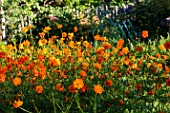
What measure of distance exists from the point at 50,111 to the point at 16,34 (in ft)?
19.4

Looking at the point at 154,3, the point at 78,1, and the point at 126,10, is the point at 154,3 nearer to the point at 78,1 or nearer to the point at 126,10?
the point at 126,10

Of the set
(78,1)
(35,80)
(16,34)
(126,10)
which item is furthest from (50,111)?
(78,1)

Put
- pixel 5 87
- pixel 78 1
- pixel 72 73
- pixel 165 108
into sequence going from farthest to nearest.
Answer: pixel 78 1 < pixel 72 73 < pixel 5 87 < pixel 165 108

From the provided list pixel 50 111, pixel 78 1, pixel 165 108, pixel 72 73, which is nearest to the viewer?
pixel 165 108

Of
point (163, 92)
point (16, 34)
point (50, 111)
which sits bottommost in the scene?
point (16, 34)

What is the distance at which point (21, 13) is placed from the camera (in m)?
9.27

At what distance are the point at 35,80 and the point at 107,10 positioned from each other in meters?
6.30

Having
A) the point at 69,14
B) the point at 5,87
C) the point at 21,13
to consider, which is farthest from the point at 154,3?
the point at 5,87

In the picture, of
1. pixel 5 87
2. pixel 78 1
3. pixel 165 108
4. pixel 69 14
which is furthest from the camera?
pixel 78 1

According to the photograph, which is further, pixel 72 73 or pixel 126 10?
pixel 126 10

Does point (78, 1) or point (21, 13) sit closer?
point (21, 13)

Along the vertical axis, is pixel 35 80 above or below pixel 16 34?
above

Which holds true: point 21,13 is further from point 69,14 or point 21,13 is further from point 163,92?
point 163,92

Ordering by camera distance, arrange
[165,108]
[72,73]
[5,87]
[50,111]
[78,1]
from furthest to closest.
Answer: [78,1], [72,73], [5,87], [50,111], [165,108]
